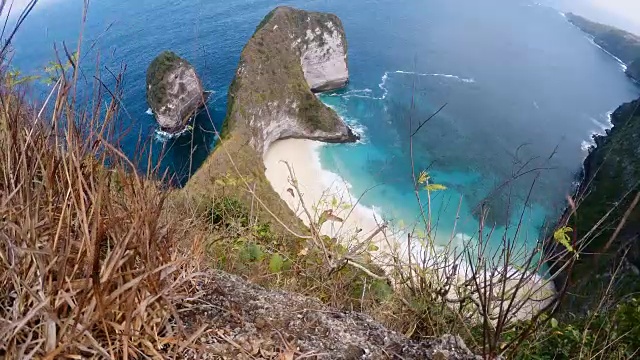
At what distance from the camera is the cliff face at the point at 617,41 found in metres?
39.1

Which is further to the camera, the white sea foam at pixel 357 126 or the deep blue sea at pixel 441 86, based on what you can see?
the white sea foam at pixel 357 126

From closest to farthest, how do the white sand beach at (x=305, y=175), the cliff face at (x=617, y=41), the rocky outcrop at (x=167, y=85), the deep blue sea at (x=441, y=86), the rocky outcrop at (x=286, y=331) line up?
the rocky outcrop at (x=286, y=331), the white sand beach at (x=305, y=175), the deep blue sea at (x=441, y=86), the rocky outcrop at (x=167, y=85), the cliff face at (x=617, y=41)

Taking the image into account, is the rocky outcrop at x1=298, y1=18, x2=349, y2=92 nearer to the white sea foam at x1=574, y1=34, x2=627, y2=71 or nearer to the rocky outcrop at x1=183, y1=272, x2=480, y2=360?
the white sea foam at x1=574, y1=34, x2=627, y2=71

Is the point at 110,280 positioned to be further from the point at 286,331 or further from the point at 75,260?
the point at 286,331

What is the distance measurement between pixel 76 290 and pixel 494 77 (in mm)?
37059

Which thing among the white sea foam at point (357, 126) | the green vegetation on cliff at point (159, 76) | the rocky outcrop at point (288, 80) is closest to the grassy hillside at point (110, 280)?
the rocky outcrop at point (288, 80)

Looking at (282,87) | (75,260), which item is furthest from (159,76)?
(75,260)

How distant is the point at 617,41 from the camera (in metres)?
42.3

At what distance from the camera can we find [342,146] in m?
27.4

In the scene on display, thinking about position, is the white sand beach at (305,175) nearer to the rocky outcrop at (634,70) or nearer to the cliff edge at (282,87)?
the cliff edge at (282,87)

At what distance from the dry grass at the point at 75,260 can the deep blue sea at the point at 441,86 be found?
17720 millimetres

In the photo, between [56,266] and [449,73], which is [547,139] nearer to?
[449,73]

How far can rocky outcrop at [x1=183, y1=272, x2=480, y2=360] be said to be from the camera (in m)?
1.72

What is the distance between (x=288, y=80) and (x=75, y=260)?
93.1 ft
